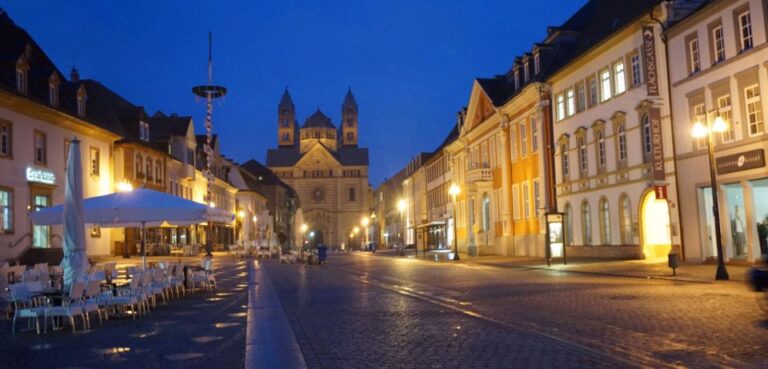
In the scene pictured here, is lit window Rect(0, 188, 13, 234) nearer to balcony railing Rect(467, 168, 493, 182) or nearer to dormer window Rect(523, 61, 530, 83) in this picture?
dormer window Rect(523, 61, 530, 83)

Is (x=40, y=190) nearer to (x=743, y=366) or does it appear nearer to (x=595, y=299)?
(x=595, y=299)

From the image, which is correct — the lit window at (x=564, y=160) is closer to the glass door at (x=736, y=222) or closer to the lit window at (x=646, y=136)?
the lit window at (x=646, y=136)

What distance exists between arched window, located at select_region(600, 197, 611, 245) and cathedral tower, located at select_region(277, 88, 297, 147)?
135 m

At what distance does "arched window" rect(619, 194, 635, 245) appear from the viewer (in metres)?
33.6

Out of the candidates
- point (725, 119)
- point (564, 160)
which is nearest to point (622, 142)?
point (564, 160)

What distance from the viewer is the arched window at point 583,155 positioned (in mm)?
38375

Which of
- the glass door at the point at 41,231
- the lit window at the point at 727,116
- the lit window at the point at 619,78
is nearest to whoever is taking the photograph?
the lit window at the point at 727,116

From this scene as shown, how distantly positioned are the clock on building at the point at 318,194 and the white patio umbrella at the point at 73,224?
128m

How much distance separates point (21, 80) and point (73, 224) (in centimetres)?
2269

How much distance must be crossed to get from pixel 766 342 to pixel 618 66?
86.1 feet

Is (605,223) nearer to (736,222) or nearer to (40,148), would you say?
(736,222)

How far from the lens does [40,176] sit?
35531mm

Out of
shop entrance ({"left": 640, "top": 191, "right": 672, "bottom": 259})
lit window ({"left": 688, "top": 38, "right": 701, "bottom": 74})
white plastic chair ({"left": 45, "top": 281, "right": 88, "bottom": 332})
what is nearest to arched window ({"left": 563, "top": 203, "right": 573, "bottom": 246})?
shop entrance ({"left": 640, "top": 191, "right": 672, "bottom": 259})


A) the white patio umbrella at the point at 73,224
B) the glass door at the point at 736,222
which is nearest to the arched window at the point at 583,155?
the glass door at the point at 736,222
